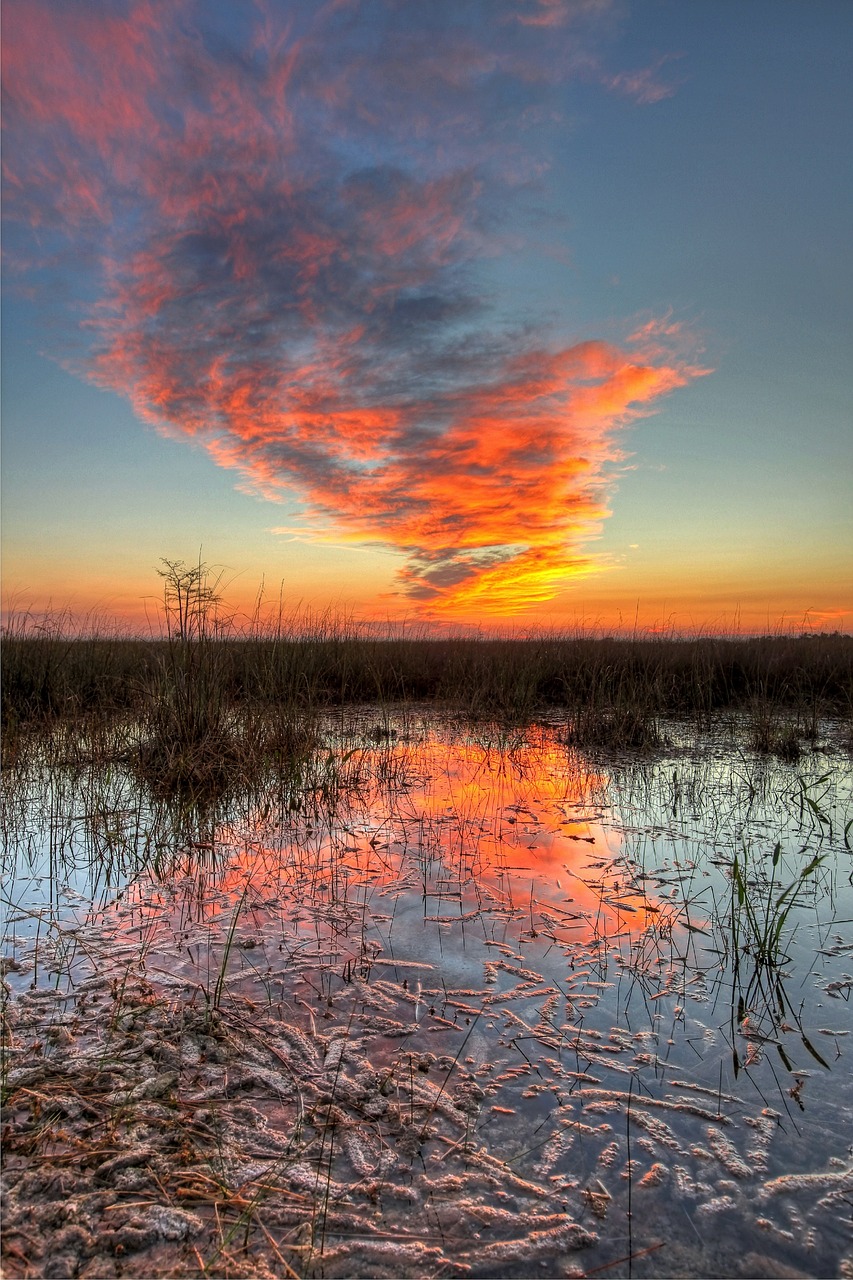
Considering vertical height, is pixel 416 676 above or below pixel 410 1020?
above

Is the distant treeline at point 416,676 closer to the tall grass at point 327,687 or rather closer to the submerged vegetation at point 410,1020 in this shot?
the tall grass at point 327,687

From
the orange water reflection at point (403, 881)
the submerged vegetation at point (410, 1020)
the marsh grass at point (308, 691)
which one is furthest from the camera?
the marsh grass at point (308, 691)

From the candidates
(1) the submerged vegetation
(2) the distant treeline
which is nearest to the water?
(1) the submerged vegetation

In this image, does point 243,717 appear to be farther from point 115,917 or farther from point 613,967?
point 613,967

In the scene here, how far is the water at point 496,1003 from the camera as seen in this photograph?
4.59ft

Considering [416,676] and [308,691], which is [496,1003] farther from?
[416,676]

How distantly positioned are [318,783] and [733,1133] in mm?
3798

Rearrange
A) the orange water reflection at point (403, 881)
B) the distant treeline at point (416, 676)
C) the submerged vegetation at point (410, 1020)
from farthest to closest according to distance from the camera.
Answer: the distant treeline at point (416, 676) → the orange water reflection at point (403, 881) → the submerged vegetation at point (410, 1020)

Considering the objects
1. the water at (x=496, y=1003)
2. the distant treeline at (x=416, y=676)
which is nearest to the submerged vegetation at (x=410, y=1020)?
the water at (x=496, y=1003)

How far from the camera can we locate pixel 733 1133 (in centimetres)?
164

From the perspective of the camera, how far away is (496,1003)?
218cm

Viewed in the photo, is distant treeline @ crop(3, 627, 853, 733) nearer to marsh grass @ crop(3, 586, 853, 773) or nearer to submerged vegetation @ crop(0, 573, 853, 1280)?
marsh grass @ crop(3, 586, 853, 773)

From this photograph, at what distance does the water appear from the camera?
1400 millimetres

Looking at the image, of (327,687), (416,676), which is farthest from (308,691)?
(416,676)
